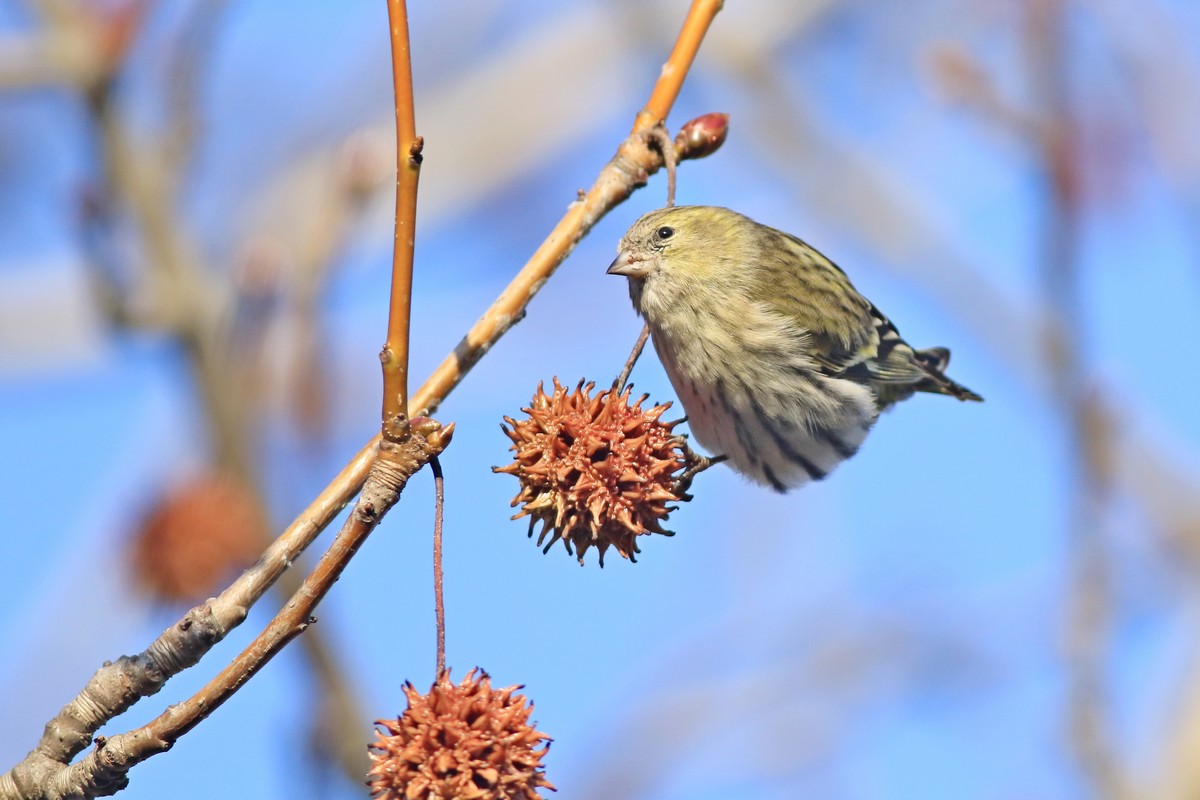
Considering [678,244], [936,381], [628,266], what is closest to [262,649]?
[628,266]

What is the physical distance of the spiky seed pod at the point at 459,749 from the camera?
166cm

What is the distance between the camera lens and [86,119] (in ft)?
13.0

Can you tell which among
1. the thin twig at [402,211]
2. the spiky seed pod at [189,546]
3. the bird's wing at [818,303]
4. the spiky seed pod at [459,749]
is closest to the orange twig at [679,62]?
the thin twig at [402,211]

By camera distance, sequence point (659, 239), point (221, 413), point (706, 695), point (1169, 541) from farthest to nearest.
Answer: point (706, 695), point (1169, 541), point (221, 413), point (659, 239)

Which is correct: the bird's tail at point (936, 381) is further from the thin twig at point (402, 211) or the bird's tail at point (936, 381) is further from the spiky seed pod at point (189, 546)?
the thin twig at point (402, 211)

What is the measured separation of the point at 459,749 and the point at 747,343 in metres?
A: 1.83

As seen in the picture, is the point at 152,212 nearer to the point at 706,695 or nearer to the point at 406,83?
the point at 406,83

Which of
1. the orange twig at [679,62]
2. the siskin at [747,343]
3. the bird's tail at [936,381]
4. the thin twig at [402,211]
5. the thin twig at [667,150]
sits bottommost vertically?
the thin twig at [402,211]

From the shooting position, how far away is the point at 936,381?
12.9ft

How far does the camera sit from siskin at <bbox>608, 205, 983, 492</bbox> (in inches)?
129

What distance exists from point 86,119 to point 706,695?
4528mm

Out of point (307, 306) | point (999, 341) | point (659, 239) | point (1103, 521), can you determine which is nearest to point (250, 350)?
point (307, 306)

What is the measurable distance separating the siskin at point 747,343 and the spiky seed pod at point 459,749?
160 cm

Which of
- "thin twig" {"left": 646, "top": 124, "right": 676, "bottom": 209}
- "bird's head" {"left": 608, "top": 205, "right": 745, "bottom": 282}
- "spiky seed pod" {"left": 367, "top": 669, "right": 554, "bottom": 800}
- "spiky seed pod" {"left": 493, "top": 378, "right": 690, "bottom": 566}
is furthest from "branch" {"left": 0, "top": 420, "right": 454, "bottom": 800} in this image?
"bird's head" {"left": 608, "top": 205, "right": 745, "bottom": 282}
